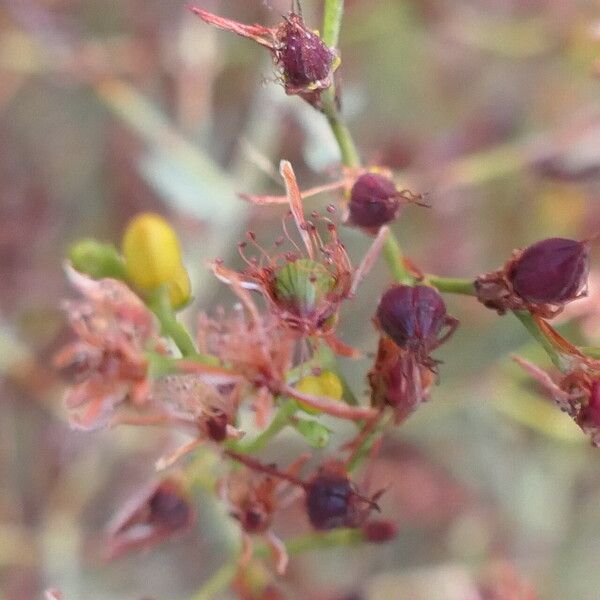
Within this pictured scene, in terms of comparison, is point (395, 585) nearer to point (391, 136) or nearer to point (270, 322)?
point (391, 136)

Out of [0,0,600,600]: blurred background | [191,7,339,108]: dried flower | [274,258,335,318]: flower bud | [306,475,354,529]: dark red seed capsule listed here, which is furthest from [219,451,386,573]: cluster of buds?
[0,0,600,600]: blurred background

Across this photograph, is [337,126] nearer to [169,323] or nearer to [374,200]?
[374,200]

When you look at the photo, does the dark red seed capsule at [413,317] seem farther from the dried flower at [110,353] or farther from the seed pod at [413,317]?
the dried flower at [110,353]

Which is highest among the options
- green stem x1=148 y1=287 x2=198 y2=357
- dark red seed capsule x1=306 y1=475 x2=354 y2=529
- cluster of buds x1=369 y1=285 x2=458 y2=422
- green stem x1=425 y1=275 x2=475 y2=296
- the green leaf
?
green stem x1=425 y1=275 x2=475 y2=296

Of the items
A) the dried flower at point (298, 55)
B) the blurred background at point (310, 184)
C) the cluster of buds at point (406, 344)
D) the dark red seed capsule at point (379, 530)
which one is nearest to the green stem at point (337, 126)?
the dried flower at point (298, 55)

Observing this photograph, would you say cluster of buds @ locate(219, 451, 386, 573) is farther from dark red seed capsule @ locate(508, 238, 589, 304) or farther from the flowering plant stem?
dark red seed capsule @ locate(508, 238, 589, 304)
